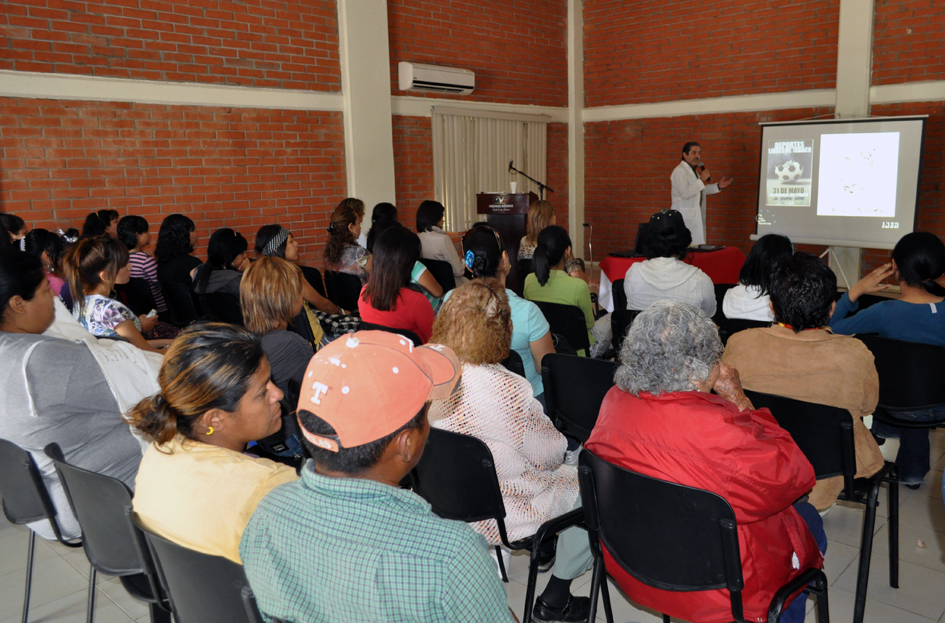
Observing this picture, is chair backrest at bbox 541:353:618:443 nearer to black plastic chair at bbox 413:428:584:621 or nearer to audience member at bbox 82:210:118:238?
black plastic chair at bbox 413:428:584:621

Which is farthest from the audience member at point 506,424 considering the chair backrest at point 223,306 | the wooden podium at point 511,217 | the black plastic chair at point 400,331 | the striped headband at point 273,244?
the wooden podium at point 511,217

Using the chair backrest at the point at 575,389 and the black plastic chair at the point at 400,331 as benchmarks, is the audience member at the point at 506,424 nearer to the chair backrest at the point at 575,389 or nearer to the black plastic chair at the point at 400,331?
the chair backrest at the point at 575,389

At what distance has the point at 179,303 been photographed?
425 cm

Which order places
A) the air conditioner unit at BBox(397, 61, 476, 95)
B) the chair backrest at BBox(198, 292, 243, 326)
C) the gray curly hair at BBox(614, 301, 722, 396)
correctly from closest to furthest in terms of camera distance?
the gray curly hair at BBox(614, 301, 722, 396), the chair backrest at BBox(198, 292, 243, 326), the air conditioner unit at BBox(397, 61, 476, 95)

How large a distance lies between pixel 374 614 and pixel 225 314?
3310 millimetres

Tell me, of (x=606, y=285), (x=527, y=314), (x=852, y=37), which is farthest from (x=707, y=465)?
(x=852, y=37)

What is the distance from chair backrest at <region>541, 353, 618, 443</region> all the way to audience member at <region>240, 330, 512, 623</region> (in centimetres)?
132

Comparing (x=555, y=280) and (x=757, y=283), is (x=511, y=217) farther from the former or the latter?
(x=757, y=283)

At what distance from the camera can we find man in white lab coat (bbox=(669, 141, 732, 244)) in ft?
24.4

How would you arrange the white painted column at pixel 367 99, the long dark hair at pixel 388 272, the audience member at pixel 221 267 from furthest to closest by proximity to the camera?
the white painted column at pixel 367 99
the audience member at pixel 221 267
the long dark hair at pixel 388 272

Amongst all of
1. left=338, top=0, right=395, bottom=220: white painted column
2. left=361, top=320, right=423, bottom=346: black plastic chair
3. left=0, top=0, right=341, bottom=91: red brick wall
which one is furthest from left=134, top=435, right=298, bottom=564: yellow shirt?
left=338, top=0, right=395, bottom=220: white painted column

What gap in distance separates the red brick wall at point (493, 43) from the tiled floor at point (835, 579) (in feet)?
18.7

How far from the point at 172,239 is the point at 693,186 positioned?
17.4 ft

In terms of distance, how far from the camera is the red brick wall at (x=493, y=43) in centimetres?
734
